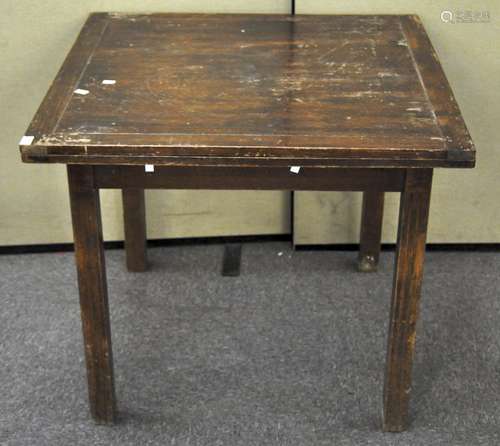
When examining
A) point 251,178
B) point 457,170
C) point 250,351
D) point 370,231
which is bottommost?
point 250,351

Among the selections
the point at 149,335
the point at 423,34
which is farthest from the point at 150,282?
the point at 423,34

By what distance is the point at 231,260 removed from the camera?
2.40 m

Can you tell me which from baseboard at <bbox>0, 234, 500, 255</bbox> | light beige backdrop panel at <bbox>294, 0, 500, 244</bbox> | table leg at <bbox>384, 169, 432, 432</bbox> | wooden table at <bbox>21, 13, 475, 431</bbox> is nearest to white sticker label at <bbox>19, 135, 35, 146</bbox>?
wooden table at <bbox>21, 13, 475, 431</bbox>

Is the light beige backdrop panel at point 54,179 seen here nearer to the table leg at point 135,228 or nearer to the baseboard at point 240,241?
the baseboard at point 240,241

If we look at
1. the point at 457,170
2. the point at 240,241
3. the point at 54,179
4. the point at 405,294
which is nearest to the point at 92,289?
the point at 405,294

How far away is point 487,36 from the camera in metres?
2.15

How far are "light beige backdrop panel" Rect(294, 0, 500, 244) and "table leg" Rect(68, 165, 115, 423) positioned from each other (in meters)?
0.78

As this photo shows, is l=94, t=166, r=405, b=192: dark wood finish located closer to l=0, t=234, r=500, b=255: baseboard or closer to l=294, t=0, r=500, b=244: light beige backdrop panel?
l=294, t=0, r=500, b=244: light beige backdrop panel

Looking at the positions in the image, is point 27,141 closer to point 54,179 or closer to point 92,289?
point 92,289

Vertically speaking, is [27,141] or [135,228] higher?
[27,141]

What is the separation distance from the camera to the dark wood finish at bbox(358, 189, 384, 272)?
2234 mm

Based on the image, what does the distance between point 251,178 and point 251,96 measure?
0.61 feet

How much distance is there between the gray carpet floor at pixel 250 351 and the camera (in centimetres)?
184

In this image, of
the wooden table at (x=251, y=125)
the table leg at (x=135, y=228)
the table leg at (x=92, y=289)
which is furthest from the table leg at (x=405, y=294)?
the table leg at (x=135, y=228)
